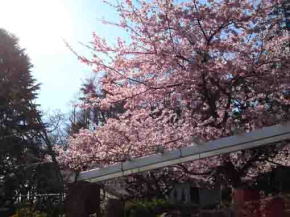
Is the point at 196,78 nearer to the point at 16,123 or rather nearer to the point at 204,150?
the point at 204,150

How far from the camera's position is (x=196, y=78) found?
10711 mm

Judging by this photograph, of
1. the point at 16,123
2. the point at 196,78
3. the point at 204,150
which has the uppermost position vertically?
the point at 16,123

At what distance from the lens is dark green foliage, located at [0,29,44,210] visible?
90.8 feet

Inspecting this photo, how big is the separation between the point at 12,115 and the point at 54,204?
38.0ft

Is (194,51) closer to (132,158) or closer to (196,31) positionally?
(196,31)

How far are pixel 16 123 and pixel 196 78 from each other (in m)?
21.4

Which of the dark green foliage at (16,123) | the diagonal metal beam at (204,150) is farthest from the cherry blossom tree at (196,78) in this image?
the dark green foliage at (16,123)

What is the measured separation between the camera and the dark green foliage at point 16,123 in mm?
27672

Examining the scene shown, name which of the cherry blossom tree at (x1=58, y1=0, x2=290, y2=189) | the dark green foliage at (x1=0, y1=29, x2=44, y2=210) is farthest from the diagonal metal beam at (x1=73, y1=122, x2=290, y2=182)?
the dark green foliage at (x1=0, y1=29, x2=44, y2=210)

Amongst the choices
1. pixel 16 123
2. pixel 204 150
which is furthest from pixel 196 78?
pixel 16 123

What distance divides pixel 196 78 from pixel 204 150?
1.53m

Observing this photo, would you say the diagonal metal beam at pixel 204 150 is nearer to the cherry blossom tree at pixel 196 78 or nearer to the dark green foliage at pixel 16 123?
the cherry blossom tree at pixel 196 78

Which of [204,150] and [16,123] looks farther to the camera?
[16,123]

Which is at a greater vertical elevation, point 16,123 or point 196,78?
point 16,123
